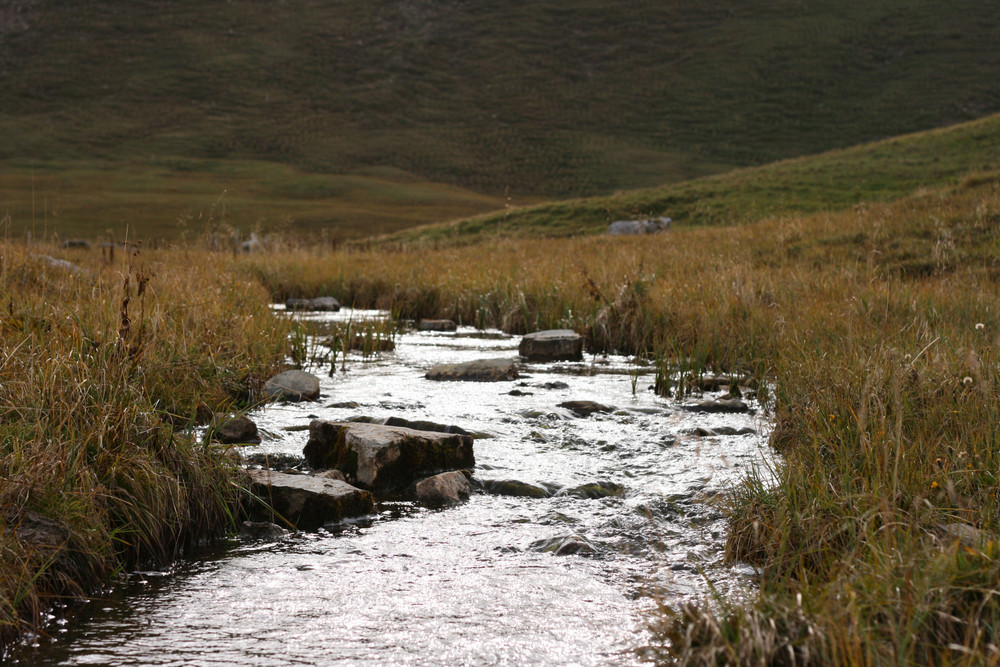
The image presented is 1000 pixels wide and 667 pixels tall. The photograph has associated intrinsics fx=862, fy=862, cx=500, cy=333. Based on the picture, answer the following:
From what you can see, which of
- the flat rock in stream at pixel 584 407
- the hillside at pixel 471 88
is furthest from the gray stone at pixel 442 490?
the hillside at pixel 471 88

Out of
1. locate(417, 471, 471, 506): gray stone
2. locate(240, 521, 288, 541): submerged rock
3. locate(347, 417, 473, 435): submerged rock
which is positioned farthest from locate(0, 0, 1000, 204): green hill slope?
locate(240, 521, 288, 541): submerged rock

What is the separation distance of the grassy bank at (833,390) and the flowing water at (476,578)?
31 cm

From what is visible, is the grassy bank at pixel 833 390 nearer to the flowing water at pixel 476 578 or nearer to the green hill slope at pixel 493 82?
the flowing water at pixel 476 578

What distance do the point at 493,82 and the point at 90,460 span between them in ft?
373

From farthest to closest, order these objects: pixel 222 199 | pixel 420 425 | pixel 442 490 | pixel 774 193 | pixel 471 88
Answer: pixel 471 88 → pixel 222 199 → pixel 774 193 → pixel 420 425 → pixel 442 490

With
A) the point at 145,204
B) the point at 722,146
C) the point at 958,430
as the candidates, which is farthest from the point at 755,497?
the point at 722,146

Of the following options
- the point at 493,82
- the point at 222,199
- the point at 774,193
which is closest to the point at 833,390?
the point at 774,193

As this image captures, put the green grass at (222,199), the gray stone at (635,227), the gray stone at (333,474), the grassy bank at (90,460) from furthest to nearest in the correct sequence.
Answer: the green grass at (222,199) < the gray stone at (635,227) < the gray stone at (333,474) < the grassy bank at (90,460)

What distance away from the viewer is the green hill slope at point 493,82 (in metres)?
85.9

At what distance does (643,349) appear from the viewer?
982cm

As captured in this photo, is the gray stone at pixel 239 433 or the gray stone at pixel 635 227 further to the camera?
the gray stone at pixel 635 227

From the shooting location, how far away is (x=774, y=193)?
30781mm

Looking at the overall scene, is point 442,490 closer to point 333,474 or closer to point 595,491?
point 333,474

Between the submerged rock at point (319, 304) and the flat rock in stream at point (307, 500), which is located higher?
the submerged rock at point (319, 304)
